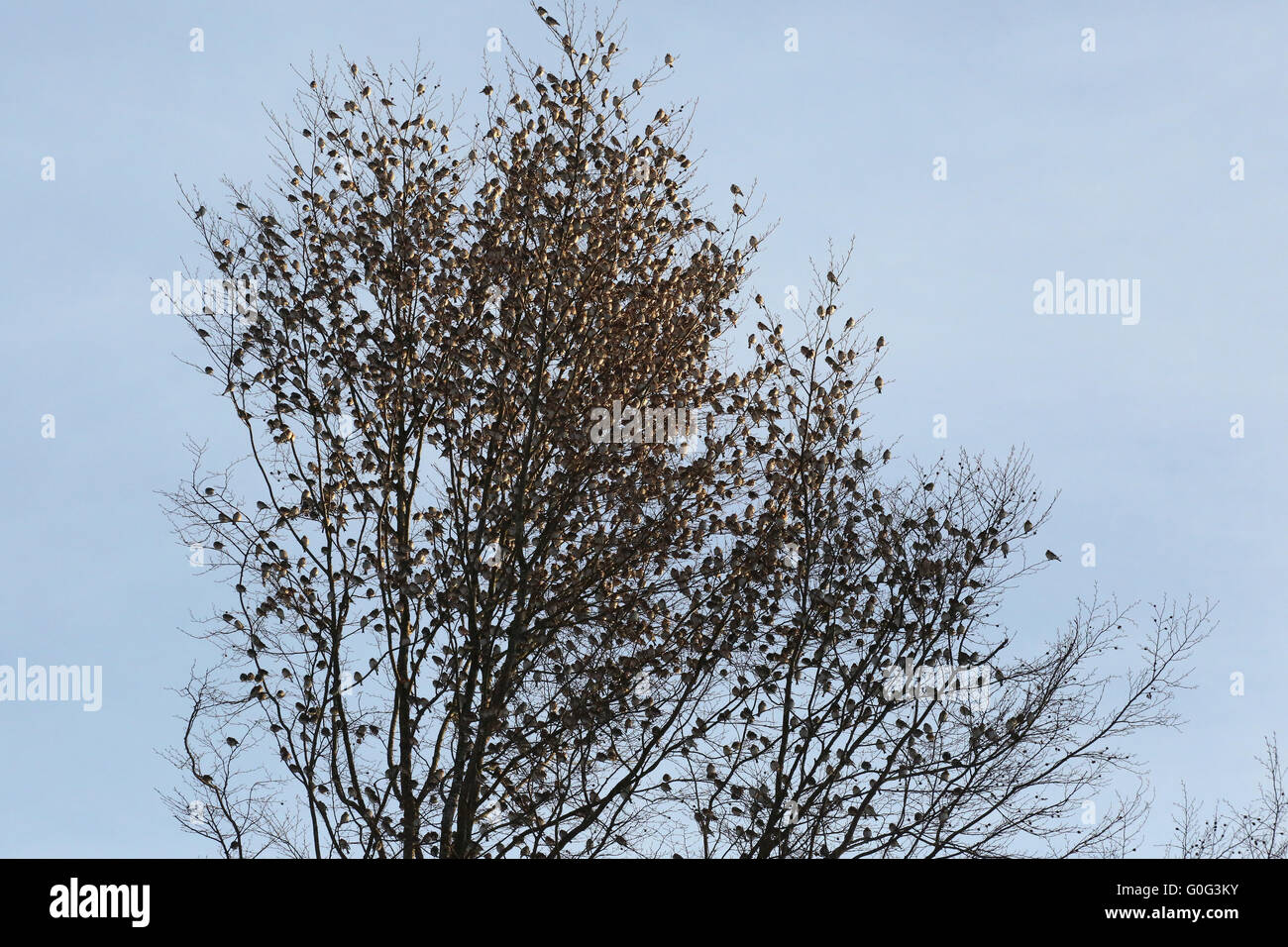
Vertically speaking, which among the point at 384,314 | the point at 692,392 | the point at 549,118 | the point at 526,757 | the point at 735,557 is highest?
the point at 549,118

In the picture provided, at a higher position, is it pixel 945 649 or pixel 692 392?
pixel 692 392

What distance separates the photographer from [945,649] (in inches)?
514

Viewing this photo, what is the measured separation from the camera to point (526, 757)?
41.8 ft
